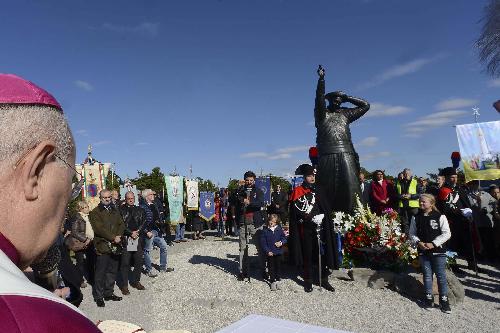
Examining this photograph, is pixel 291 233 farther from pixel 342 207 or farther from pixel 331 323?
pixel 331 323

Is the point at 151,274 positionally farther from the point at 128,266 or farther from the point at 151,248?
the point at 128,266

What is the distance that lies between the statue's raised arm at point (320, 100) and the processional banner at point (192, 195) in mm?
8167

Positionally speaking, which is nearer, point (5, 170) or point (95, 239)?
point (5, 170)

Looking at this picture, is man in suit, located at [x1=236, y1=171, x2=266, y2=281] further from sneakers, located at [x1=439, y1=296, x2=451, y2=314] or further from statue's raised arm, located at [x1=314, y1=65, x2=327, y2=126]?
sneakers, located at [x1=439, y1=296, x2=451, y2=314]

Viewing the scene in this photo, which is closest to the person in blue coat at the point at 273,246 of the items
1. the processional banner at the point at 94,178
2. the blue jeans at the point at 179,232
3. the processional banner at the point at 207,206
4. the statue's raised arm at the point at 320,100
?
the statue's raised arm at the point at 320,100

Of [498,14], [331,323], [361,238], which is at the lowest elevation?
[331,323]

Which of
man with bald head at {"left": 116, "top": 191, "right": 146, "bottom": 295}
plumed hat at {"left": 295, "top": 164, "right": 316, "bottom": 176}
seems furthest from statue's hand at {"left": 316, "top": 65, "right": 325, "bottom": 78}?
man with bald head at {"left": 116, "top": 191, "right": 146, "bottom": 295}

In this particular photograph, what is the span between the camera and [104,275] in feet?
23.0

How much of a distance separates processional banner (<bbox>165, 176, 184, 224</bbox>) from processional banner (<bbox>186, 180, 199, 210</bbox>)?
63cm

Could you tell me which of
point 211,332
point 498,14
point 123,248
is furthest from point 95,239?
point 498,14

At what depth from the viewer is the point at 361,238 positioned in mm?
7727

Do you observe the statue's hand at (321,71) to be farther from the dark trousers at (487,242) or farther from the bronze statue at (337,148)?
the dark trousers at (487,242)

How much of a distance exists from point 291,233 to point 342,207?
1430 mm

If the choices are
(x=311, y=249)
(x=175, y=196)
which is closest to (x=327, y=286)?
(x=311, y=249)
